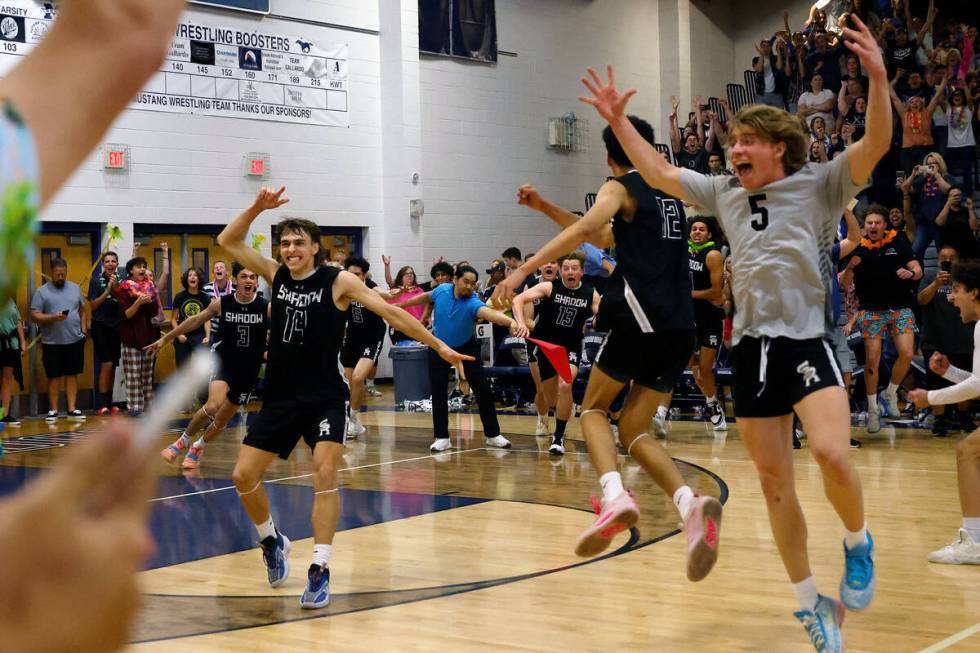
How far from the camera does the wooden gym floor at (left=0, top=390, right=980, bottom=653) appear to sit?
4.99 metres

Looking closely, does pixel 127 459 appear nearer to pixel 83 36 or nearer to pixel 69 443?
pixel 83 36

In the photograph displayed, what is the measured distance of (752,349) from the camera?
4.43 m

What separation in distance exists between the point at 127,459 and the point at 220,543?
6.83 metres

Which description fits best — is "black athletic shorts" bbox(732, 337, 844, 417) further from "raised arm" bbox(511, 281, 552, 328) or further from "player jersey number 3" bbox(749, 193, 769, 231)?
"raised arm" bbox(511, 281, 552, 328)

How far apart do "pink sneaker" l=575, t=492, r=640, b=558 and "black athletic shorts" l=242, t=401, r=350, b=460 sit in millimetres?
1647

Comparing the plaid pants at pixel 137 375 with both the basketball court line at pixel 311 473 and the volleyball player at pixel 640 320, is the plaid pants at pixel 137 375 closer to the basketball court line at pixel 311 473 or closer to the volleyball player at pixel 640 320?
the basketball court line at pixel 311 473

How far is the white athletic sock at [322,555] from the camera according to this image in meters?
5.63

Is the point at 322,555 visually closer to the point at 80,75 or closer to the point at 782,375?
the point at 782,375

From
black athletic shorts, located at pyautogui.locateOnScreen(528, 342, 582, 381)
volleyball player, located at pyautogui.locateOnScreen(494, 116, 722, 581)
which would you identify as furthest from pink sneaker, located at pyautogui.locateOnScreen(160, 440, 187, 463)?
volleyball player, located at pyautogui.locateOnScreen(494, 116, 722, 581)

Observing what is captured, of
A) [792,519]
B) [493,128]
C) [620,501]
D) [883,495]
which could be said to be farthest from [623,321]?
[493,128]

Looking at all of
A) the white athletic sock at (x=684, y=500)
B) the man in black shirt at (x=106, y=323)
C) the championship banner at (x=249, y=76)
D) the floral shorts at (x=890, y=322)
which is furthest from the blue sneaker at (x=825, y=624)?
the championship banner at (x=249, y=76)

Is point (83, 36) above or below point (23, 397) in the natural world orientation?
above

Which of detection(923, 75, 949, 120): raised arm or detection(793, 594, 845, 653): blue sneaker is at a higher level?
detection(923, 75, 949, 120): raised arm

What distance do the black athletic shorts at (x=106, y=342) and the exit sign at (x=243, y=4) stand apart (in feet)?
16.4
